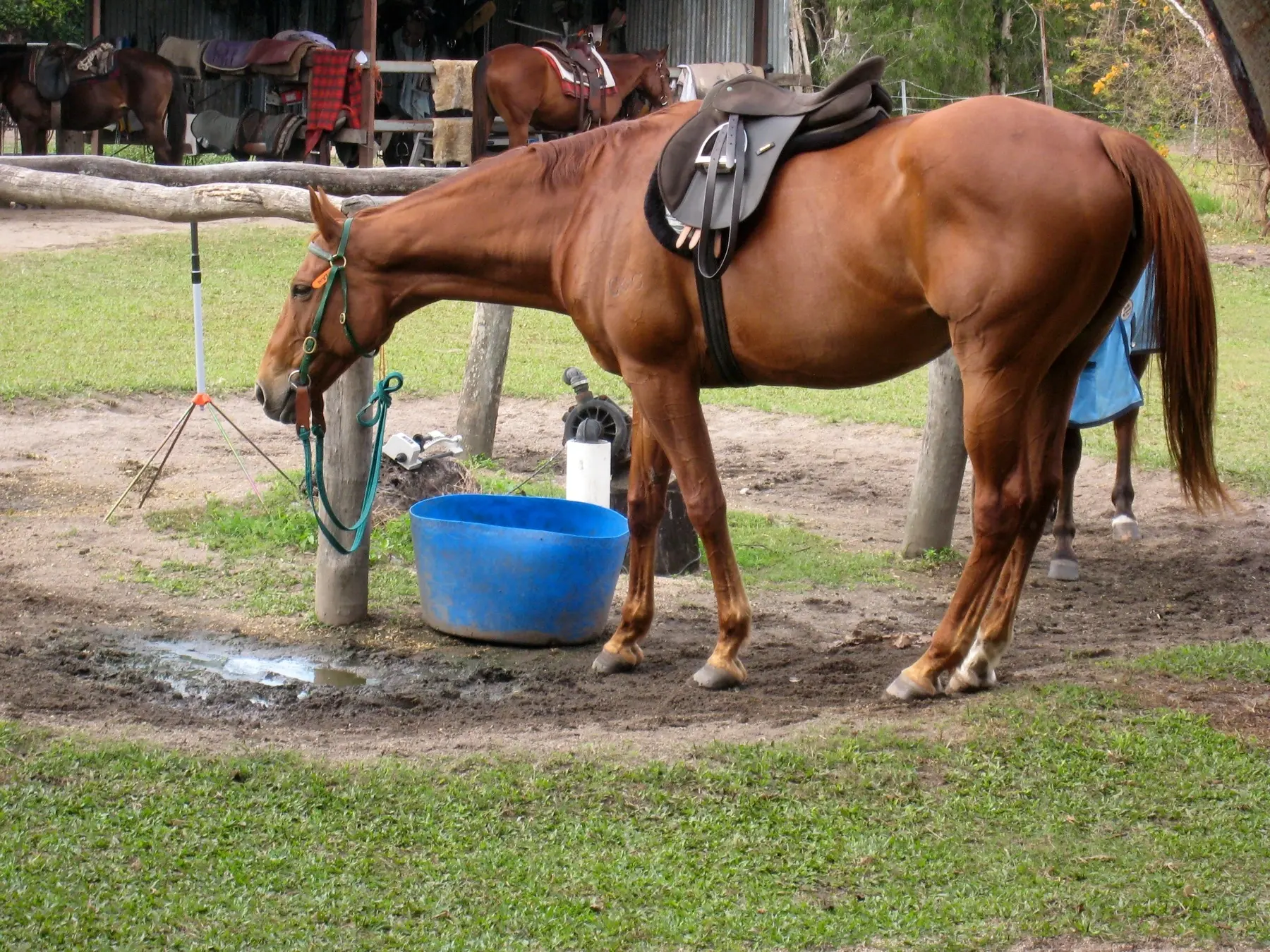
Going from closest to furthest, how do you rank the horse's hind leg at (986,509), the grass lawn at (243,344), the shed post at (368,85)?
the horse's hind leg at (986,509) → the grass lawn at (243,344) → the shed post at (368,85)

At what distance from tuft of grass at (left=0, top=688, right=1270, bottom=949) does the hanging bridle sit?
1522 mm

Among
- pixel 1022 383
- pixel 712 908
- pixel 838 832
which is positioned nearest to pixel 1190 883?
pixel 838 832

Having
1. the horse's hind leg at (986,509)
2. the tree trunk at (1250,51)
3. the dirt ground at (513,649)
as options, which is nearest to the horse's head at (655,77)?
the dirt ground at (513,649)

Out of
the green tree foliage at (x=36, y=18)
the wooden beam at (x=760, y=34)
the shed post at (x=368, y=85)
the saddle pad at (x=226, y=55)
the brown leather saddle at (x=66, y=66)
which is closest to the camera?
the shed post at (x=368, y=85)

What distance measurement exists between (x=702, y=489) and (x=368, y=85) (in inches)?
484

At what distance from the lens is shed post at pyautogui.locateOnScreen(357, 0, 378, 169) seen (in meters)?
15.4

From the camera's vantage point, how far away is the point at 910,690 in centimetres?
459

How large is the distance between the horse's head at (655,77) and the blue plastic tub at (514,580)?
478 inches

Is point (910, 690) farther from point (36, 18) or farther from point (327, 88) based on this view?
point (36, 18)

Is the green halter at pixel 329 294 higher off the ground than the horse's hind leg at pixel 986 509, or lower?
higher

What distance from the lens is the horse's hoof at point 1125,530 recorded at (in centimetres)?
718

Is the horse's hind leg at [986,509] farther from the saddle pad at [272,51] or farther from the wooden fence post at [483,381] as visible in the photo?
the saddle pad at [272,51]

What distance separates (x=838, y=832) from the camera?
11.4 ft

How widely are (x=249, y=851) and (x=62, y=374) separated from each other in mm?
7723
